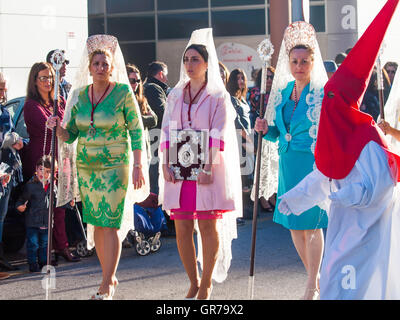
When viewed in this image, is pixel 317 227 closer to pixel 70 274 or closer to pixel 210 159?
pixel 210 159

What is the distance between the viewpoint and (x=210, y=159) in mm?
5363

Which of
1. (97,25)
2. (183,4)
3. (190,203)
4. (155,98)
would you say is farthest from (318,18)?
(190,203)

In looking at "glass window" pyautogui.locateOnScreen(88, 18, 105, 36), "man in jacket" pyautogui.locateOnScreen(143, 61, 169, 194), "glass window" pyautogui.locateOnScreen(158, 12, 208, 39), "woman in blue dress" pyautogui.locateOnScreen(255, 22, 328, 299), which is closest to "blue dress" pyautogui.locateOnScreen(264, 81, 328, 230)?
"woman in blue dress" pyautogui.locateOnScreen(255, 22, 328, 299)

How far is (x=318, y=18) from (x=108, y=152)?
1502 centimetres

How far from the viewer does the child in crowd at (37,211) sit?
22.3 ft

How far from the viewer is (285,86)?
581 centimetres

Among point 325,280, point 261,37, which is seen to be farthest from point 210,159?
point 261,37

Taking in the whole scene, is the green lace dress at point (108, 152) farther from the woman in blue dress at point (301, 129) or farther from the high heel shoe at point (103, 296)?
the woman in blue dress at point (301, 129)

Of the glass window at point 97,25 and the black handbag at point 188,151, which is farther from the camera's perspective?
the glass window at point 97,25

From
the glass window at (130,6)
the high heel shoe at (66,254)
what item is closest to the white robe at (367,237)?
the high heel shoe at (66,254)

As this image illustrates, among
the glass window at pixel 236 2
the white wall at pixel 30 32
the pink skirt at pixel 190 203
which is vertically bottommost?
the pink skirt at pixel 190 203

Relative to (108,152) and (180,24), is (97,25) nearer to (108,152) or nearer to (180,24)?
(180,24)

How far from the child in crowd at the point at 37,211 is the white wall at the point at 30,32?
5.21m
